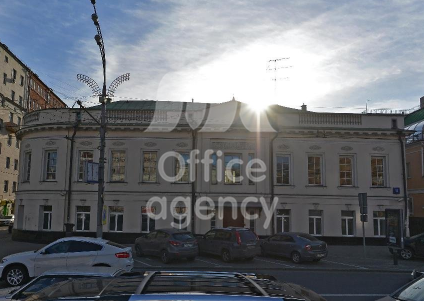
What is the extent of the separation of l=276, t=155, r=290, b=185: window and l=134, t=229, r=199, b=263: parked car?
10.6 metres

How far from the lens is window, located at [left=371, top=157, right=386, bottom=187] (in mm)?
28203

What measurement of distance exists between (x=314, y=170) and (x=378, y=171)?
15.0ft

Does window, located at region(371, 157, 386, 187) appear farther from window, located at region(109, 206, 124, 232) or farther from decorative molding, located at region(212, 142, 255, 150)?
window, located at region(109, 206, 124, 232)

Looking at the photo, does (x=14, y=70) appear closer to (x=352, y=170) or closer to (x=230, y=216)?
(x=230, y=216)

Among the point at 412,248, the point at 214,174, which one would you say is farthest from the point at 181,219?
the point at 412,248

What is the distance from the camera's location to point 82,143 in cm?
2805

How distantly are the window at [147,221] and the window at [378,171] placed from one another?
15.5 metres

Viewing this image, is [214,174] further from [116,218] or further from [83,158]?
[83,158]

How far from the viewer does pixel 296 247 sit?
1961 cm

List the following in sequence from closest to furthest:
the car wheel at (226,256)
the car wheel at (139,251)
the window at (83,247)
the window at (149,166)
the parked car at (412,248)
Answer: the window at (83,247) < the car wheel at (226,256) < the car wheel at (139,251) < the parked car at (412,248) < the window at (149,166)

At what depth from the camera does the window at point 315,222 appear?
27391 millimetres

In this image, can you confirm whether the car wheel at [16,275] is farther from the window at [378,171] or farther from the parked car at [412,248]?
the window at [378,171]

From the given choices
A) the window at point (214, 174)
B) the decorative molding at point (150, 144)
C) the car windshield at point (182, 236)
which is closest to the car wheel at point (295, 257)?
the car windshield at point (182, 236)

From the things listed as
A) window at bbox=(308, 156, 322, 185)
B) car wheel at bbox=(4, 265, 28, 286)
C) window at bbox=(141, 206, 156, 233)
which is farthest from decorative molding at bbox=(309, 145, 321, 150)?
car wheel at bbox=(4, 265, 28, 286)
